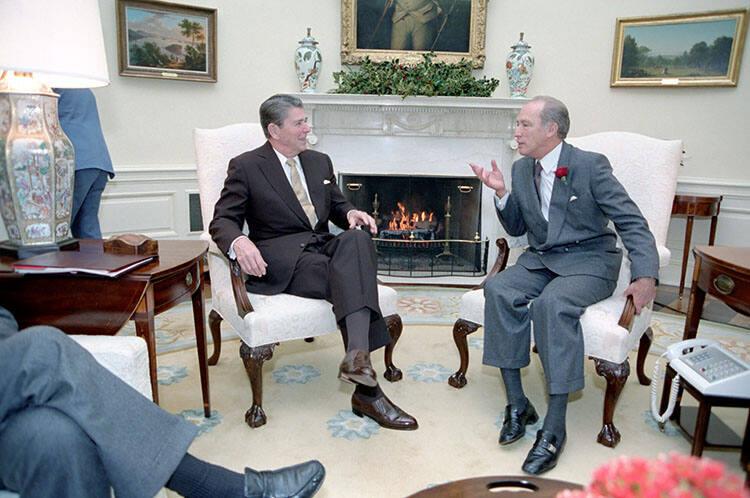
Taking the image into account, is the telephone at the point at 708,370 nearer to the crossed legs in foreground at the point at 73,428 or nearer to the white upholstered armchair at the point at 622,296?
the white upholstered armchair at the point at 622,296

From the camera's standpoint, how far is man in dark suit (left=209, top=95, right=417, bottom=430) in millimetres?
2334

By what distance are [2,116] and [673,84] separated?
456cm

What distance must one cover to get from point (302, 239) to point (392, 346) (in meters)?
0.69

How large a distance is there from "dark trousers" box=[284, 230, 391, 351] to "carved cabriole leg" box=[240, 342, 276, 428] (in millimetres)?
305

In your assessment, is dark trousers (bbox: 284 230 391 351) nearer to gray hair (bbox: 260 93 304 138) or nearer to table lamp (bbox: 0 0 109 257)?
gray hair (bbox: 260 93 304 138)

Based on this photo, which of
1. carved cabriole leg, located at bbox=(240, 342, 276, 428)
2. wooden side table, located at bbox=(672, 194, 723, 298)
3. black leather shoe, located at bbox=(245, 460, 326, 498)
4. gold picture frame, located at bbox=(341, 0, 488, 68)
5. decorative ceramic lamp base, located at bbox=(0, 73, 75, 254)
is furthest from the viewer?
gold picture frame, located at bbox=(341, 0, 488, 68)

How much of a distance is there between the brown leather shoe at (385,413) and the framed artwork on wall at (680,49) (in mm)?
3580

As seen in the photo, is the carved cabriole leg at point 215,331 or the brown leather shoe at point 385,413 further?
the carved cabriole leg at point 215,331

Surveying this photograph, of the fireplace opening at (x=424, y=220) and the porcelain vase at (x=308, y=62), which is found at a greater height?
the porcelain vase at (x=308, y=62)

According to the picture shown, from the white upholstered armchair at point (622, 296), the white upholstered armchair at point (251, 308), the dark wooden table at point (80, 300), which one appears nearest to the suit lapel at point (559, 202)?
the white upholstered armchair at point (622, 296)

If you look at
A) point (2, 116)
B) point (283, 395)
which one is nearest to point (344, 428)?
point (283, 395)

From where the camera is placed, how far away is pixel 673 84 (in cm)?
446

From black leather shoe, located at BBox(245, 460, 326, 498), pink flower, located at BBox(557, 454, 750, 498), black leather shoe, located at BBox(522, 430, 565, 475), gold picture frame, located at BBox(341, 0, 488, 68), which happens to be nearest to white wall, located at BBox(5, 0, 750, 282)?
gold picture frame, located at BBox(341, 0, 488, 68)

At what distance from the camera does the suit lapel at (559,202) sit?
95.7 inches
